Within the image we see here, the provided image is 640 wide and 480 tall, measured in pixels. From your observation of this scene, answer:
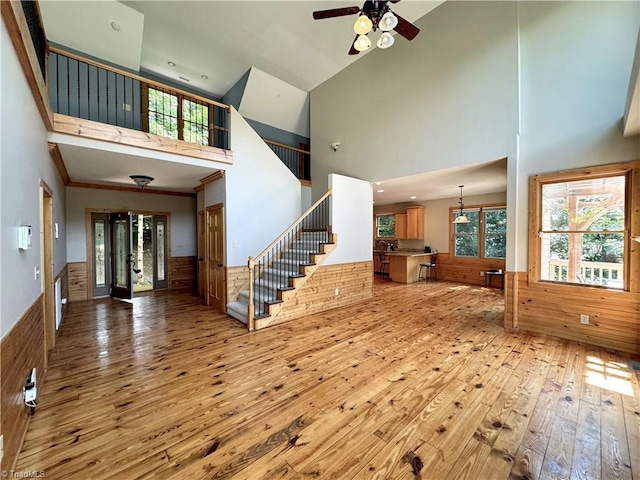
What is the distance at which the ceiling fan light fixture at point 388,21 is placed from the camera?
286 cm

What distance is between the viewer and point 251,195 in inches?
208

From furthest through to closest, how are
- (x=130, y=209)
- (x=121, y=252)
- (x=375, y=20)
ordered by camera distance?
1. (x=130, y=209)
2. (x=121, y=252)
3. (x=375, y=20)

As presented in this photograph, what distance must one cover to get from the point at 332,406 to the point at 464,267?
7.38m

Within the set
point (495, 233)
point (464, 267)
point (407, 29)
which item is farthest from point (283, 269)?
point (495, 233)

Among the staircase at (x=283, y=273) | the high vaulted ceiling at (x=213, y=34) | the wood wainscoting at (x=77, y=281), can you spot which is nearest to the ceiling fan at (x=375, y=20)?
the high vaulted ceiling at (x=213, y=34)

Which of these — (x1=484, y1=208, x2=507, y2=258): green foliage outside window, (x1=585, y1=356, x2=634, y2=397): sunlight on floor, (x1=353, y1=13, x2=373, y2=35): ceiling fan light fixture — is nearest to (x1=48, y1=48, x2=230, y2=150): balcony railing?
(x1=353, y1=13, x2=373, y2=35): ceiling fan light fixture

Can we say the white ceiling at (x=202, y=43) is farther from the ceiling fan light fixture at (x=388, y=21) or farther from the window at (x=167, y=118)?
the ceiling fan light fixture at (x=388, y=21)

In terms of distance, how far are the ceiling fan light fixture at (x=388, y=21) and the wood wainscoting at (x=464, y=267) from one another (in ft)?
22.8

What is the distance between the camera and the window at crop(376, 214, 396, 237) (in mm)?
10000

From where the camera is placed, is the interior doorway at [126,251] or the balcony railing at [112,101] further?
the interior doorway at [126,251]

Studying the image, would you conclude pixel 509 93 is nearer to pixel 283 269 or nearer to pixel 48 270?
pixel 283 269

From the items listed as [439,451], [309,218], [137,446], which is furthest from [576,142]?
[137,446]

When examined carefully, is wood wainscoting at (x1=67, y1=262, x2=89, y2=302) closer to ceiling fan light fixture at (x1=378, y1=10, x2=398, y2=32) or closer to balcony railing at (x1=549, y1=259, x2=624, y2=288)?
ceiling fan light fixture at (x1=378, y1=10, x2=398, y2=32)

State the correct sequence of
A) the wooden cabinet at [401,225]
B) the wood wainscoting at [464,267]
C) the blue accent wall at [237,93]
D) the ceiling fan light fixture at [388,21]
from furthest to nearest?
the wooden cabinet at [401,225] < the wood wainscoting at [464,267] < the blue accent wall at [237,93] < the ceiling fan light fixture at [388,21]
